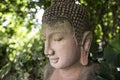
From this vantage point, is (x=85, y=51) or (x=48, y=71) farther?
(x=48, y=71)

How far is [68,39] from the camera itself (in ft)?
7.36

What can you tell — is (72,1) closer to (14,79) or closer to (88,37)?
(88,37)

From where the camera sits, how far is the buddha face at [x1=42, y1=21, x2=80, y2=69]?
223cm

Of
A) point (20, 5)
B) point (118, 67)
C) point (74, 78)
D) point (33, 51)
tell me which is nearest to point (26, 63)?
point (33, 51)

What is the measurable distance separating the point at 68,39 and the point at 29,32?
2.89 metres

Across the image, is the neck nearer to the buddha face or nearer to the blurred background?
the buddha face

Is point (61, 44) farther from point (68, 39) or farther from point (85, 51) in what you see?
point (85, 51)

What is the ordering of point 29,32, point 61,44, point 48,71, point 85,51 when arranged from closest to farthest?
point 61,44 < point 85,51 < point 48,71 < point 29,32

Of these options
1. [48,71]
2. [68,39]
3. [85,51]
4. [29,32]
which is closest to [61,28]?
[68,39]

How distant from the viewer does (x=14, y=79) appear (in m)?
2.90

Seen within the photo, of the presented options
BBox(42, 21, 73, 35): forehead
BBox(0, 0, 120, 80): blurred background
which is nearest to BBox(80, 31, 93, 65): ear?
BBox(42, 21, 73, 35): forehead

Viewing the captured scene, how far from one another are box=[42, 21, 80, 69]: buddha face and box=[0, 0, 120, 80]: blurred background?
42 cm

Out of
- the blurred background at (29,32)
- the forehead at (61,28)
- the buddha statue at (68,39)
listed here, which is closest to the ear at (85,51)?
the buddha statue at (68,39)

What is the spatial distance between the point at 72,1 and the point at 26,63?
33.6 inches
